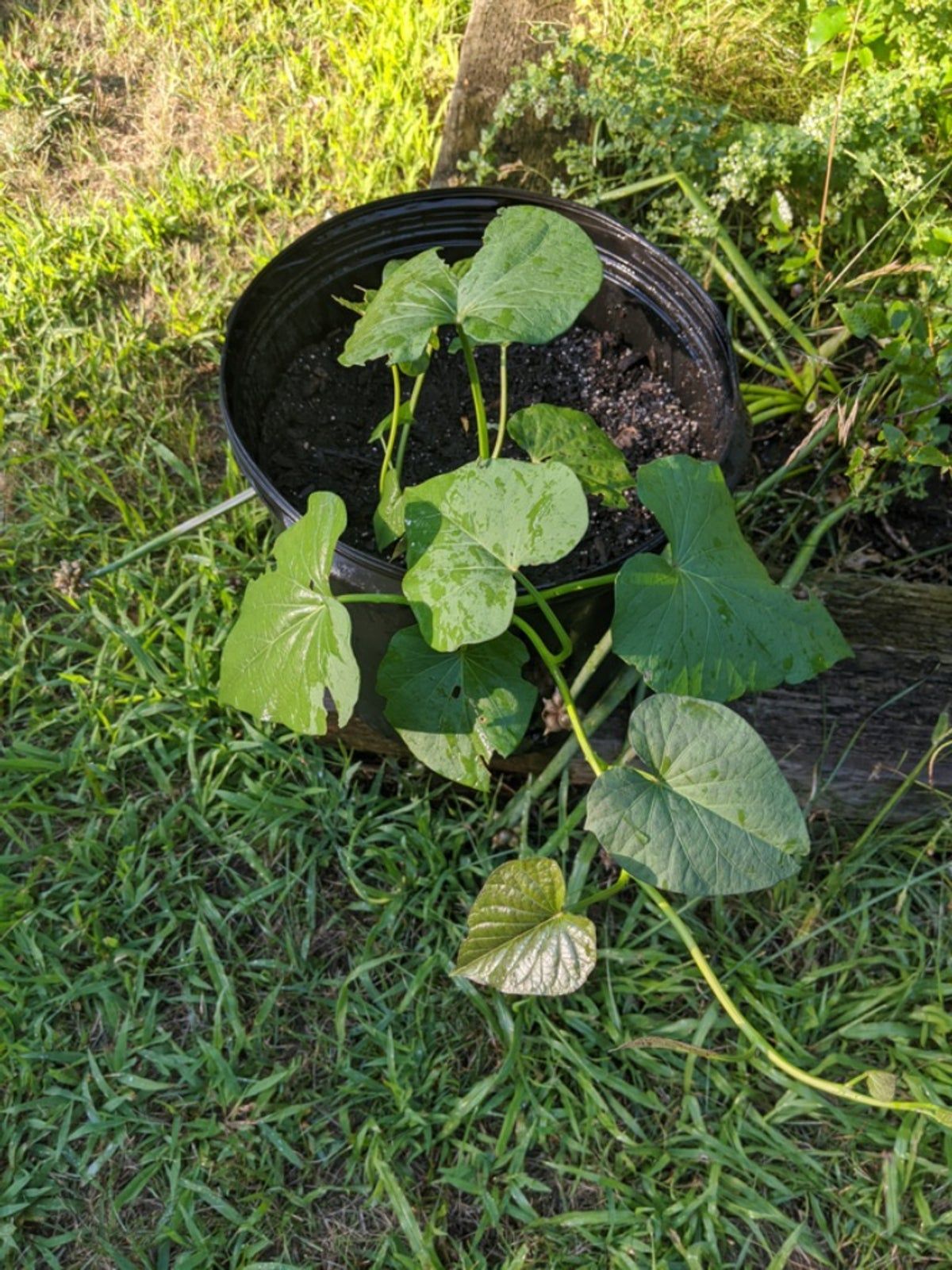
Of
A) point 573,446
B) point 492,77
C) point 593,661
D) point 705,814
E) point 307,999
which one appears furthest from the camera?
point 492,77

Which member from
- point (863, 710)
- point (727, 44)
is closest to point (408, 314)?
point (863, 710)

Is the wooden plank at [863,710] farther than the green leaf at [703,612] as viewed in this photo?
Yes

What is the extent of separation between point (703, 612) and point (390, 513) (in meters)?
0.46

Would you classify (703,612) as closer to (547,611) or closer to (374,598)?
(547,611)

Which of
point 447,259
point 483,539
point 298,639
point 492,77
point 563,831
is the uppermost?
point 492,77

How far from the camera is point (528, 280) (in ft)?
4.09

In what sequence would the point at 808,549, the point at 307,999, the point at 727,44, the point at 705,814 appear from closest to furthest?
the point at 705,814 < the point at 307,999 < the point at 808,549 < the point at 727,44

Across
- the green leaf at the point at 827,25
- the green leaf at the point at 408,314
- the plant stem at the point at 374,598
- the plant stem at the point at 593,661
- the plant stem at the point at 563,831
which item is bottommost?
the plant stem at the point at 563,831

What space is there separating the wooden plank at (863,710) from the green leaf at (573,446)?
18.1 inches

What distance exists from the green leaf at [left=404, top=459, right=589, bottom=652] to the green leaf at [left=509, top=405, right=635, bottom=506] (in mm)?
192

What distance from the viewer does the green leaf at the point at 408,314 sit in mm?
1238

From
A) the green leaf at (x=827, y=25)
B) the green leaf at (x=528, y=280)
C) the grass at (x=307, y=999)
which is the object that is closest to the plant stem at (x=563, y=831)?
the grass at (x=307, y=999)

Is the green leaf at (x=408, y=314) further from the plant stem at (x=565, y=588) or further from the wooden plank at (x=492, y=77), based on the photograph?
the wooden plank at (x=492, y=77)

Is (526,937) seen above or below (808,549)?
below
